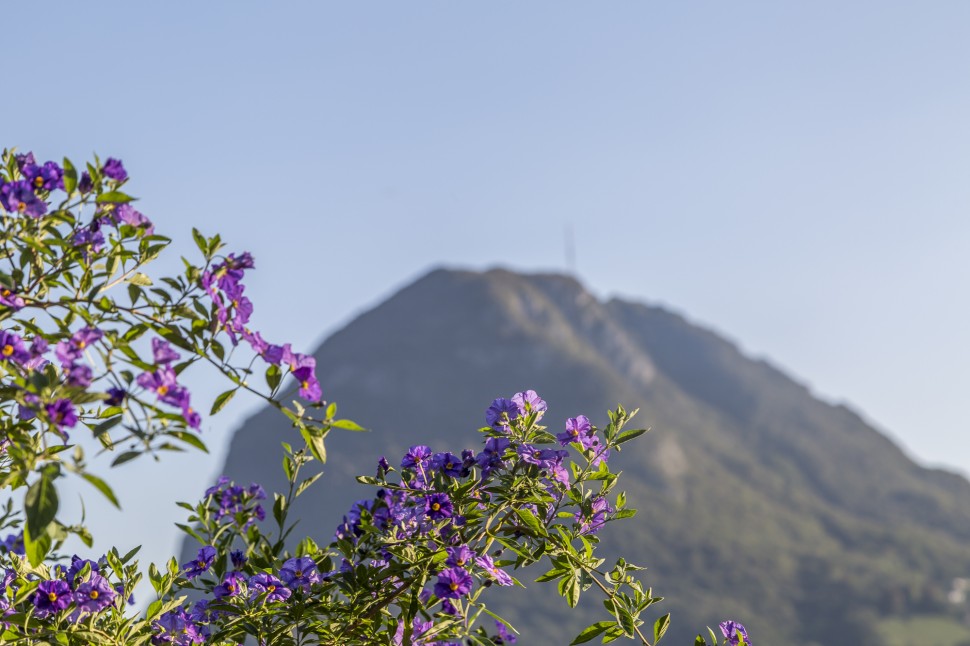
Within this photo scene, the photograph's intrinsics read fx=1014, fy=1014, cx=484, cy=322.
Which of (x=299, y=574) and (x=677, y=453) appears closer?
(x=299, y=574)

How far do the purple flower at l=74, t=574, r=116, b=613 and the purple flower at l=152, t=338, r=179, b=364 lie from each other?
4.06 ft

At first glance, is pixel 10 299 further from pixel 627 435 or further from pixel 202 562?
pixel 627 435

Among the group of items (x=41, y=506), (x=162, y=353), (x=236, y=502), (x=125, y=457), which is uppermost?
(x=236, y=502)

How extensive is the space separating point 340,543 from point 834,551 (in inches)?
4806

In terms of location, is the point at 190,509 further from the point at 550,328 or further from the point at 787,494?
the point at 550,328

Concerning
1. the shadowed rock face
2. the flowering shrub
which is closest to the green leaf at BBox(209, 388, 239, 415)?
the flowering shrub

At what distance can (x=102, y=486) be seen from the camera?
7.22 ft

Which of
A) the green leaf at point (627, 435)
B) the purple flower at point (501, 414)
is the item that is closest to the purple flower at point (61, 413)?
the purple flower at point (501, 414)

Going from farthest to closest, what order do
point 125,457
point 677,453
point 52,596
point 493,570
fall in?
point 677,453, point 493,570, point 52,596, point 125,457

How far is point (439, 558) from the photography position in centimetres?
339

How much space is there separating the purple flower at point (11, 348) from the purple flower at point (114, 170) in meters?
0.52

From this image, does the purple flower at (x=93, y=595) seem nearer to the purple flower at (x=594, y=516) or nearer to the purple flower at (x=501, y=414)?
the purple flower at (x=501, y=414)

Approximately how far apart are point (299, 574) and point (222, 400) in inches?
41.0

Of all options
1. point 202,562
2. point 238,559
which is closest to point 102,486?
point 238,559
